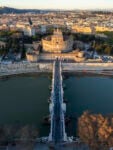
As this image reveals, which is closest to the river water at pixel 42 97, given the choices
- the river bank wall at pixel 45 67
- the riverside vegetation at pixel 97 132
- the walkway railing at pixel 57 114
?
the walkway railing at pixel 57 114

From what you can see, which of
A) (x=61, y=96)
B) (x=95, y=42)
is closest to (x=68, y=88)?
(x=61, y=96)

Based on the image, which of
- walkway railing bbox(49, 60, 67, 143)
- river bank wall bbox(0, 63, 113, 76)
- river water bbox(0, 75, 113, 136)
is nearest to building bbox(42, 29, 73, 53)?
river bank wall bbox(0, 63, 113, 76)

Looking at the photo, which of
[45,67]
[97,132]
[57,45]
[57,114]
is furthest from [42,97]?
[57,45]

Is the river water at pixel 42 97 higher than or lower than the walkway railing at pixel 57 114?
lower

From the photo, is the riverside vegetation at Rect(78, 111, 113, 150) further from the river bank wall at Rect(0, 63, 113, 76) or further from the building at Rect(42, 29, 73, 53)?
the building at Rect(42, 29, 73, 53)

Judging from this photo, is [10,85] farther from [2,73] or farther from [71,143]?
Answer: [71,143]

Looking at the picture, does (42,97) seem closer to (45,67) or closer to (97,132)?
(45,67)

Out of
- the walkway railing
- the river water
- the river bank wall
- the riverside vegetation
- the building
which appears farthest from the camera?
the building

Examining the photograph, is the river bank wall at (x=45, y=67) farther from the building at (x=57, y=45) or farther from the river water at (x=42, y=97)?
the building at (x=57, y=45)

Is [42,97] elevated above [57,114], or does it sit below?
below
